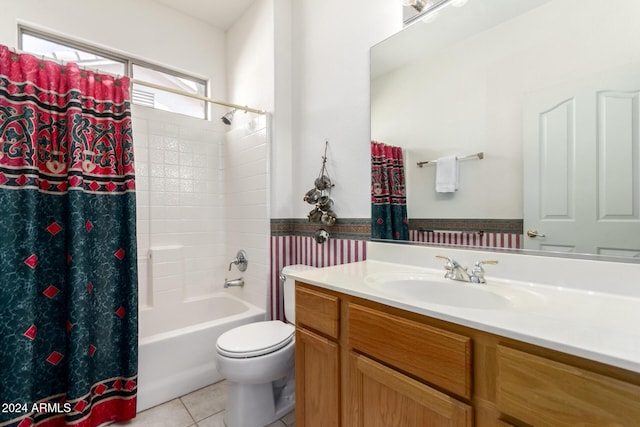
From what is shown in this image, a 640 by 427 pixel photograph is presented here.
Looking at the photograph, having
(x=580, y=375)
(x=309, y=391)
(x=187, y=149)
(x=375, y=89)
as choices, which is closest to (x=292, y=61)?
(x=375, y=89)

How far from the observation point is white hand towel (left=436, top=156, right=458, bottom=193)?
1304 mm

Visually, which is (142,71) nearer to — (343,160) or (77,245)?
(77,245)

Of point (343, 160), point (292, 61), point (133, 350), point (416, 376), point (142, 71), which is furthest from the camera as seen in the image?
point (142, 71)

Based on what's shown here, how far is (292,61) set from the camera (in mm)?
2170

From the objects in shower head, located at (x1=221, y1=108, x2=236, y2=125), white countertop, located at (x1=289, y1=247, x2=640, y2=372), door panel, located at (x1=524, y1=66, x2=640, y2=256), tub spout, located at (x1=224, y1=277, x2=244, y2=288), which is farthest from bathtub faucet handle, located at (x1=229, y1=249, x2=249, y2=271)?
door panel, located at (x1=524, y1=66, x2=640, y2=256)

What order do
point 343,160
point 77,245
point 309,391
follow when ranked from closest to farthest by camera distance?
point 309,391
point 77,245
point 343,160

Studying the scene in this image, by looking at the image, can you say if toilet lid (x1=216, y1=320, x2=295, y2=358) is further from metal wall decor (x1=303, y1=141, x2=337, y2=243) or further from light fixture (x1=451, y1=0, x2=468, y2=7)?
light fixture (x1=451, y1=0, x2=468, y2=7)

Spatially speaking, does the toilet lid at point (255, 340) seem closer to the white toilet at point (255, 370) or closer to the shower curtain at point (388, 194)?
the white toilet at point (255, 370)

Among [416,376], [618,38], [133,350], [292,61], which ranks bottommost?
[133,350]

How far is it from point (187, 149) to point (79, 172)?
1.08 metres

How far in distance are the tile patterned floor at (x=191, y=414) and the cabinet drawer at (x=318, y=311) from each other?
770 millimetres

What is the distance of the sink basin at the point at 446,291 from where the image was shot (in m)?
0.95

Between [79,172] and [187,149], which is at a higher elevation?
[187,149]

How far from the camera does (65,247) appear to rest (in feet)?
4.94
